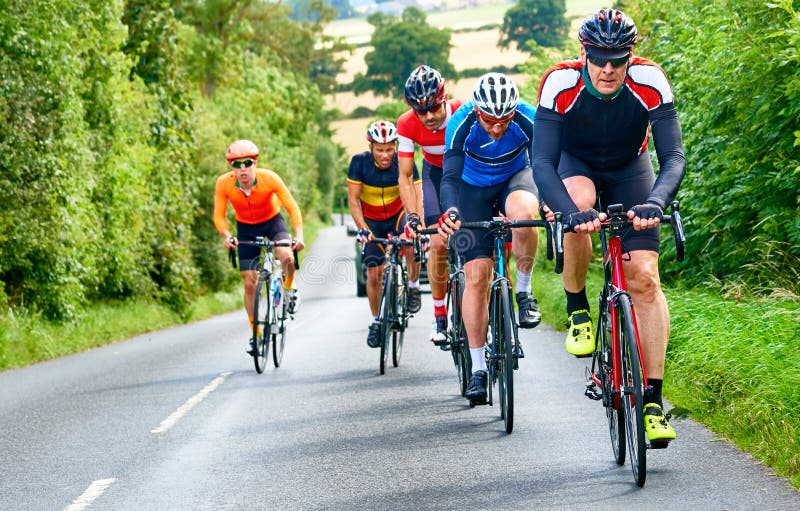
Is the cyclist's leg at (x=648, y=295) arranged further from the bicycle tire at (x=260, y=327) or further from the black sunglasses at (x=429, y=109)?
the bicycle tire at (x=260, y=327)

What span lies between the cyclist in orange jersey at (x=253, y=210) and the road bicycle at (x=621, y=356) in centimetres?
594

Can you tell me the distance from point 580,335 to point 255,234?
20.8ft

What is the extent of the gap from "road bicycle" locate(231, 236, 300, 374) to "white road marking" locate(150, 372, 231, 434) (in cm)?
47

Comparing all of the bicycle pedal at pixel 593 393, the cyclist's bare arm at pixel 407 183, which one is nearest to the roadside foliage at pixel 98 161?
the cyclist's bare arm at pixel 407 183

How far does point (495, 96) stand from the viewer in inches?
280

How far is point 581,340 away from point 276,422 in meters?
3.00

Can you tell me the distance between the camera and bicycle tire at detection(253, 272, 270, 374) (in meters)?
11.4

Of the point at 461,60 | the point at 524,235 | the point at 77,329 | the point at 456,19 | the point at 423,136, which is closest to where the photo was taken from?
the point at 524,235

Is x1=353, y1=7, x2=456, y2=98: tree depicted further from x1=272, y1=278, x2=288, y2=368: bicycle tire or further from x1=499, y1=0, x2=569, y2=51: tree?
x1=272, y1=278, x2=288, y2=368: bicycle tire

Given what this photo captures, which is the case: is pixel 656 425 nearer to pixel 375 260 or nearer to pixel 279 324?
pixel 375 260

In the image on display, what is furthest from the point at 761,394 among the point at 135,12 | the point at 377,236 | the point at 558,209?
the point at 135,12

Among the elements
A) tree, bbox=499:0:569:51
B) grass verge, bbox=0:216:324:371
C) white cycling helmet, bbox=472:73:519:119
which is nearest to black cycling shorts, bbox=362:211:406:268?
white cycling helmet, bbox=472:73:519:119

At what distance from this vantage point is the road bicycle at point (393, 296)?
1073cm

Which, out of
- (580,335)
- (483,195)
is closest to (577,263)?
(580,335)
